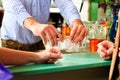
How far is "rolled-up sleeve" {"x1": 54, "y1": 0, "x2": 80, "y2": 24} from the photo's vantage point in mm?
1366

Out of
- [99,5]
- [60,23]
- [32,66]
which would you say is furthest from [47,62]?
[60,23]

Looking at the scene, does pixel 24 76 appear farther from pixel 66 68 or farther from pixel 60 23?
pixel 60 23

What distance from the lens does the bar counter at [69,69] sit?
972mm

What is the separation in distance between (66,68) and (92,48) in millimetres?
472

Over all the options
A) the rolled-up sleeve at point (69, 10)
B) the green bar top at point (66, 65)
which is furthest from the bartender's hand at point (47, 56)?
the rolled-up sleeve at point (69, 10)

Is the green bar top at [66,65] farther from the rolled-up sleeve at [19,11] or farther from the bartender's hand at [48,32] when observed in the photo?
the rolled-up sleeve at [19,11]

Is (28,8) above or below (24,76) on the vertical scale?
above

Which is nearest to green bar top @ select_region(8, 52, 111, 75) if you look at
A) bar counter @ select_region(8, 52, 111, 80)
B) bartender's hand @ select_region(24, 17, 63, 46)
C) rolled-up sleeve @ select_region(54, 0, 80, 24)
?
bar counter @ select_region(8, 52, 111, 80)

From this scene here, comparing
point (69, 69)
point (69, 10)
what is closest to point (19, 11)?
point (69, 10)

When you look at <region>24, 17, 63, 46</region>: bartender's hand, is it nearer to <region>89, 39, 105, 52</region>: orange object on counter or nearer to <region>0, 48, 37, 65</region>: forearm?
<region>0, 48, 37, 65</region>: forearm

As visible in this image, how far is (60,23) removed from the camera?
3.28 m

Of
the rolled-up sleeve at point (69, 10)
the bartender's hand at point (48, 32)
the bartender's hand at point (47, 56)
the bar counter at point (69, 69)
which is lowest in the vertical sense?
the bar counter at point (69, 69)

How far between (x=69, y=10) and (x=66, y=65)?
0.49 metres

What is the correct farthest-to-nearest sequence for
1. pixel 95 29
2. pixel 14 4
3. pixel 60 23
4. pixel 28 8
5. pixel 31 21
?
pixel 60 23, pixel 95 29, pixel 28 8, pixel 14 4, pixel 31 21
